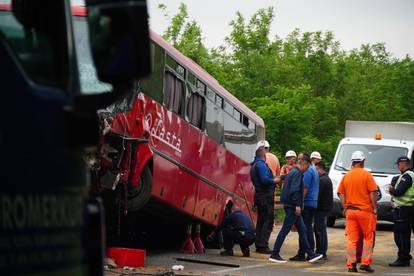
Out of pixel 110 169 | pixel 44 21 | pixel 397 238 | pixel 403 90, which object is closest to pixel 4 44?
pixel 44 21

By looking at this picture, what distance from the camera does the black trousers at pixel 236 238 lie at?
19.4 metres

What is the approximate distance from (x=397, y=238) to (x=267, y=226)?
8.78 ft

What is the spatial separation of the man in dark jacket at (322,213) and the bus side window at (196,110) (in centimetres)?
241

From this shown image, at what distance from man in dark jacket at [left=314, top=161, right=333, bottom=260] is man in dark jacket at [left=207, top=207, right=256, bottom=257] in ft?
3.76

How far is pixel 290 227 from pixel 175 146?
7.94ft

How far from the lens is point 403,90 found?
→ 69250 mm

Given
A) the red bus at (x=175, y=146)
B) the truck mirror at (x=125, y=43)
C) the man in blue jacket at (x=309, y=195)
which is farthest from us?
the man in blue jacket at (x=309, y=195)

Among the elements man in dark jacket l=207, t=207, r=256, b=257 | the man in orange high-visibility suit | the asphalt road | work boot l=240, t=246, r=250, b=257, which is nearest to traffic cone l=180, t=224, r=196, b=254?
the asphalt road

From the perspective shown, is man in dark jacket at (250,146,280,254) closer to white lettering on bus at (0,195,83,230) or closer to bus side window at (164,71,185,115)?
bus side window at (164,71,185,115)

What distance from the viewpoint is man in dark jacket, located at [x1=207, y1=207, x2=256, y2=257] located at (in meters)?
19.4

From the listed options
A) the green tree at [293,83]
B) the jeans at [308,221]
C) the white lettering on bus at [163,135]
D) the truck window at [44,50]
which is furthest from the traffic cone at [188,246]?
the green tree at [293,83]

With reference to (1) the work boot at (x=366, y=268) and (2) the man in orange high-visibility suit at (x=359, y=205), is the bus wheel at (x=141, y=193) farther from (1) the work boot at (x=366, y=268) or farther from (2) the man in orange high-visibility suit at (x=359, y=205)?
(1) the work boot at (x=366, y=268)

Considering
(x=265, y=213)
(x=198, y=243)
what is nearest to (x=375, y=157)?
(x=265, y=213)

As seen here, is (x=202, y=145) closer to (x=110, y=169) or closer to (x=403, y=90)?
(x=110, y=169)
